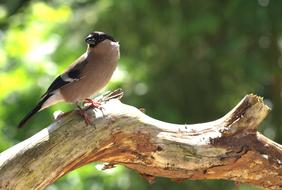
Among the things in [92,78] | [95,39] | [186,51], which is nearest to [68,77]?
[92,78]

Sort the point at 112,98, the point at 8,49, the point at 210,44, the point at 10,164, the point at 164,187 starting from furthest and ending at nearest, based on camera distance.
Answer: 1. the point at 210,44
2. the point at 164,187
3. the point at 8,49
4. the point at 112,98
5. the point at 10,164

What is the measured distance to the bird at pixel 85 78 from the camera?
246 inches

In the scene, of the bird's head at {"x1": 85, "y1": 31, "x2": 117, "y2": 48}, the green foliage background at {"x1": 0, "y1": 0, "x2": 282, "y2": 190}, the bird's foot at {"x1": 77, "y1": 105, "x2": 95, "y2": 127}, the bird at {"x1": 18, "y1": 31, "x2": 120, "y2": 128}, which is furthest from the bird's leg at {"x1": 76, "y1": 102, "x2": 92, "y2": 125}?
the green foliage background at {"x1": 0, "y1": 0, "x2": 282, "y2": 190}

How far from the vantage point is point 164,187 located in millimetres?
10602

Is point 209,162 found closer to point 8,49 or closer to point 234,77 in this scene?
point 8,49

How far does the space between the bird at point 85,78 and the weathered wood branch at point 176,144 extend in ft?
2.95

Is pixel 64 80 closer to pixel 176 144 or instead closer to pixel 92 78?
pixel 92 78

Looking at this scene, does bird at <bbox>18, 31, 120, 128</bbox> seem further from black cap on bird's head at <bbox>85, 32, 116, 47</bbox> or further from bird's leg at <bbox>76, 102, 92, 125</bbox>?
bird's leg at <bbox>76, 102, 92, 125</bbox>

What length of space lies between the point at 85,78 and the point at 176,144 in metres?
1.28

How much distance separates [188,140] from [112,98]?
2.29ft

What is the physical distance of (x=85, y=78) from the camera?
20.6ft

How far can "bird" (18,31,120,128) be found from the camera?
20.5 feet

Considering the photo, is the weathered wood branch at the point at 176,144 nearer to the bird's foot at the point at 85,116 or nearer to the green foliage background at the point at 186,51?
the bird's foot at the point at 85,116

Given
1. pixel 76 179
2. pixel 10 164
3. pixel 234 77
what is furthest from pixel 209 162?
pixel 234 77
